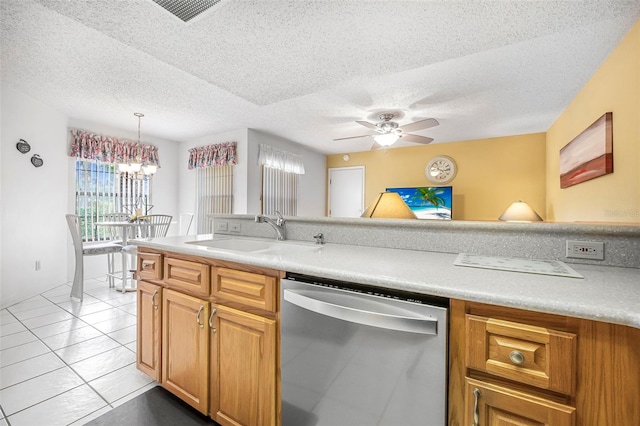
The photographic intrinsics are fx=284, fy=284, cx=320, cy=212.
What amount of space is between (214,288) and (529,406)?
120 centimetres

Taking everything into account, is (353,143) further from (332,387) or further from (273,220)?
(332,387)

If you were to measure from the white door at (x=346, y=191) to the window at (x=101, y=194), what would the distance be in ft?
12.4

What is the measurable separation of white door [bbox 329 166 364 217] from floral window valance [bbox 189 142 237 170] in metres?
2.59

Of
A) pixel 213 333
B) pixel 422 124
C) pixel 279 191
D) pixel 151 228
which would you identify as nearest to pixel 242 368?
pixel 213 333

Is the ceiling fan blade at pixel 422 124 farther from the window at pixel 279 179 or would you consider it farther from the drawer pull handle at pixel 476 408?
the drawer pull handle at pixel 476 408

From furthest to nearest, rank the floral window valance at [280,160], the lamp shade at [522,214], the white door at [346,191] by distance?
the white door at [346,191] → the floral window valance at [280,160] → the lamp shade at [522,214]

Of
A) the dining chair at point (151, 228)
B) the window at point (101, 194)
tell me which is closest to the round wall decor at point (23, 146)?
the window at point (101, 194)

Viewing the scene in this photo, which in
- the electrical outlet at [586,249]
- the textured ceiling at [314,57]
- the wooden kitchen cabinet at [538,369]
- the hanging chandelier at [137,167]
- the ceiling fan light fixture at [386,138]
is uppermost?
the textured ceiling at [314,57]

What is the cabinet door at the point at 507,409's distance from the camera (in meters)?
0.68

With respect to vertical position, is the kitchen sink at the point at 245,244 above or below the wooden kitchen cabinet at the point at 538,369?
above

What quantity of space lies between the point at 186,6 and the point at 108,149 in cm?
387

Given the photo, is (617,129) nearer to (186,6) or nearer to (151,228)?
(186,6)

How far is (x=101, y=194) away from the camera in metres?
4.45

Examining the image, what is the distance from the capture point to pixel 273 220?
191 centimetres
